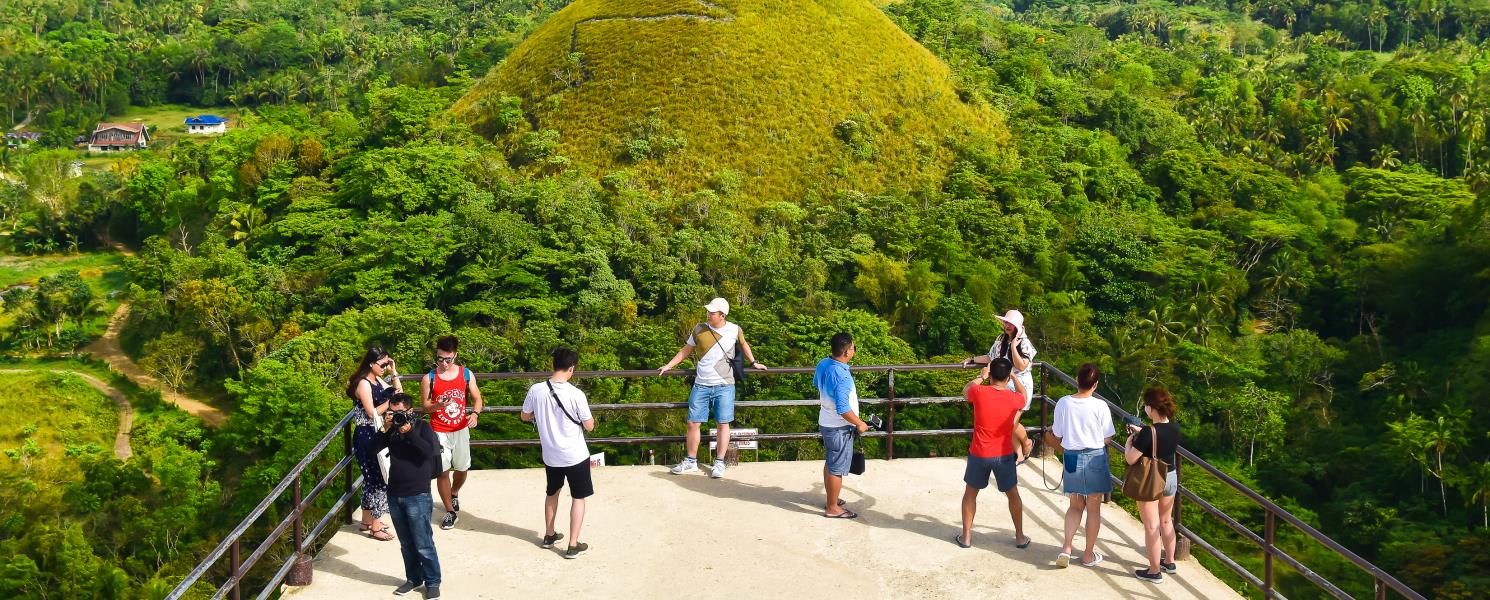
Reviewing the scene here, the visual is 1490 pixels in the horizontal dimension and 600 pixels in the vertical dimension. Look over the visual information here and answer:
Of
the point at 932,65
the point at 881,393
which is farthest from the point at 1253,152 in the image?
the point at 881,393

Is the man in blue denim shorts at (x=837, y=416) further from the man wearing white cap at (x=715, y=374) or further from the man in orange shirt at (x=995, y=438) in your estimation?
the man wearing white cap at (x=715, y=374)

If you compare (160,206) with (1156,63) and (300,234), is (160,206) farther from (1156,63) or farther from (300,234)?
(1156,63)

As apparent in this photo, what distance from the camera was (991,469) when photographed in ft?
28.1

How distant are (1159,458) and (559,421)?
423cm

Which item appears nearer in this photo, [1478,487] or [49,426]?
[1478,487]

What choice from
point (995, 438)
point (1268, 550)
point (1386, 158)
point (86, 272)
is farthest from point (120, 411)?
point (1386, 158)

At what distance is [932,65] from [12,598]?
4647 centimetres

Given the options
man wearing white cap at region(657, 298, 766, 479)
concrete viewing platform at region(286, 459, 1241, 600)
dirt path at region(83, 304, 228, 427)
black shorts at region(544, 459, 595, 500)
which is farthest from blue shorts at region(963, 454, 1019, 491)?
dirt path at region(83, 304, 228, 427)

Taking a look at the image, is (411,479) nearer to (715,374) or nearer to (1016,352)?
(715,374)

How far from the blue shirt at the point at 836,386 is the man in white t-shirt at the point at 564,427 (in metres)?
1.87

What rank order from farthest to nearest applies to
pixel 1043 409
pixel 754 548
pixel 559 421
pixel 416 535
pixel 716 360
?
pixel 1043 409
pixel 716 360
pixel 754 548
pixel 559 421
pixel 416 535

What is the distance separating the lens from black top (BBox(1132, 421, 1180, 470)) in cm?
789

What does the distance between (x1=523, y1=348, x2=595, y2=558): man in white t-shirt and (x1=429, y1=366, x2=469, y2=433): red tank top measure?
80cm

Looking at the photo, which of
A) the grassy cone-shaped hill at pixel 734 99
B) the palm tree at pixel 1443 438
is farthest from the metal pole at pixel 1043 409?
the grassy cone-shaped hill at pixel 734 99
